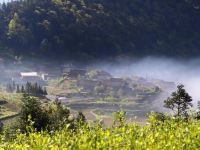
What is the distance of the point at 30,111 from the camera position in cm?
5506

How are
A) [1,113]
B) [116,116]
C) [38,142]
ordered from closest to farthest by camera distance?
[38,142] → [116,116] → [1,113]

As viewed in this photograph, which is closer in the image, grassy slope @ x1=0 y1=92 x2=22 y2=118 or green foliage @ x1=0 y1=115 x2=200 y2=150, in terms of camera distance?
green foliage @ x1=0 y1=115 x2=200 y2=150

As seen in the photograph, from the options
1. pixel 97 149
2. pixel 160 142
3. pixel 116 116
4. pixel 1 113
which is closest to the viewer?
pixel 97 149

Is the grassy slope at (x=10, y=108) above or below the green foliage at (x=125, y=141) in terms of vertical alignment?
below

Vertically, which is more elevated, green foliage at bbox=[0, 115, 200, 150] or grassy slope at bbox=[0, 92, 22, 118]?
green foliage at bbox=[0, 115, 200, 150]

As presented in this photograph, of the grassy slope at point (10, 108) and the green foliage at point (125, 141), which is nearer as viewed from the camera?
the green foliage at point (125, 141)

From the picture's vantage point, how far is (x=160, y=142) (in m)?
Result: 8.49

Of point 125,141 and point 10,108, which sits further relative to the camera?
point 10,108

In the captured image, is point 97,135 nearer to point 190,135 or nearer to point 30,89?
point 190,135

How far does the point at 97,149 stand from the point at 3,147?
229cm

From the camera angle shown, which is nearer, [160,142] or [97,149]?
[97,149]

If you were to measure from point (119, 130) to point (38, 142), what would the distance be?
5.08ft

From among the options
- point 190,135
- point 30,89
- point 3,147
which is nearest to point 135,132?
point 190,135

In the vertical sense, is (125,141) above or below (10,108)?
above
